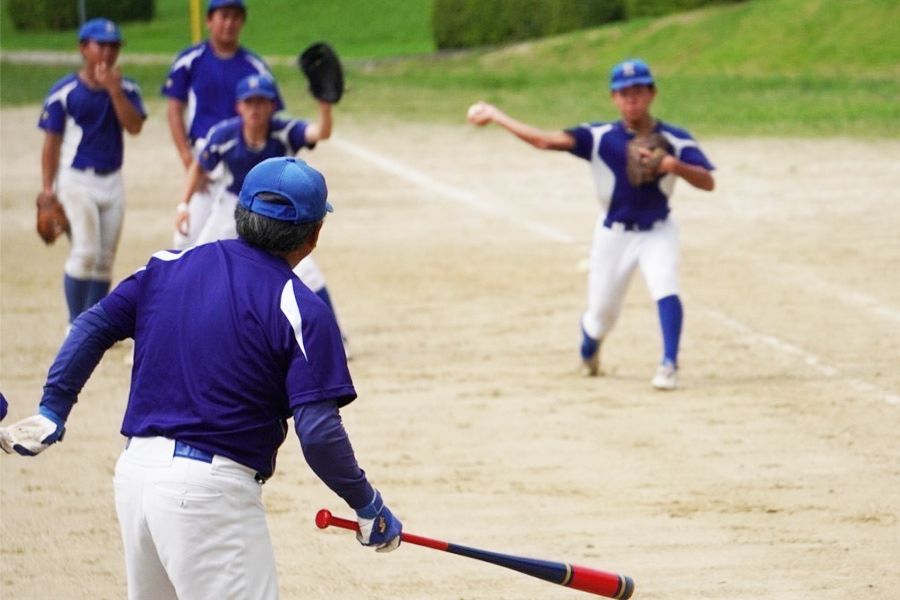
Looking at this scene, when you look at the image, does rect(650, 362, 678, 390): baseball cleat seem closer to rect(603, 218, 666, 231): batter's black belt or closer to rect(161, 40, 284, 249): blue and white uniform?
rect(603, 218, 666, 231): batter's black belt

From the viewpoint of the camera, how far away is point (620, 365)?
1005 centimetres

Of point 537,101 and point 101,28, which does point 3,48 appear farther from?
point 101,28

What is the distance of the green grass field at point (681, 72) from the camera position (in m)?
22.7

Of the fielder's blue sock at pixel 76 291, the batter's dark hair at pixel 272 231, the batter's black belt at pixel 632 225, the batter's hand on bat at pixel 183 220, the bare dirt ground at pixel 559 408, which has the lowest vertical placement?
the bare dirt ground at pixel 559 408

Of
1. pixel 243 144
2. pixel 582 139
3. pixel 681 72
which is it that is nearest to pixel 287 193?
pixel 582 139

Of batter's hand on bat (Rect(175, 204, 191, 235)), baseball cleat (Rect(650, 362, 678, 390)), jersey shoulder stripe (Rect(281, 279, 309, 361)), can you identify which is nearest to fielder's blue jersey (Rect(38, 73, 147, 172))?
batter's hand on bat (Rect(175, 204, 191, 235))

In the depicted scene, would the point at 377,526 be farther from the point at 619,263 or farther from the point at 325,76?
the point at 325,76

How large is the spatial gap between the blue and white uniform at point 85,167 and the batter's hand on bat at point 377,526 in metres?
6.16

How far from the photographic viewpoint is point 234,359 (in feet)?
13.8

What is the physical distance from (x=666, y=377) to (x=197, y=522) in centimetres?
543

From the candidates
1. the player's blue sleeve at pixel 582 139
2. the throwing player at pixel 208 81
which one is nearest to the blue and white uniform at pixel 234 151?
the throwing player at pixel 208 81

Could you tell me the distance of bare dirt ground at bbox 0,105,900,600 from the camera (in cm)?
636

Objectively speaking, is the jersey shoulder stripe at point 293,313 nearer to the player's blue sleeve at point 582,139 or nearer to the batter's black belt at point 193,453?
the batter's black belt at point 193,453

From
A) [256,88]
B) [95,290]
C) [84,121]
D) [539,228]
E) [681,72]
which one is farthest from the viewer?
[681,72]
